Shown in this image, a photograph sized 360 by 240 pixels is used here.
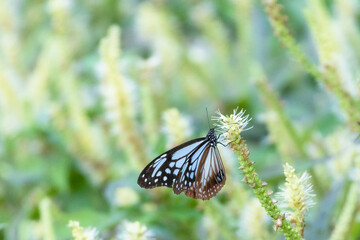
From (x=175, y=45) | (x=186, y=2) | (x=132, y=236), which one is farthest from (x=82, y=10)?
(x=132, y=236)

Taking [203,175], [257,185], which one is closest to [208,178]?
[203,175]

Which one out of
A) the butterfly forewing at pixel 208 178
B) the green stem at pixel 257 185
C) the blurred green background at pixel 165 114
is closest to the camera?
the green stem at pixel 257 185

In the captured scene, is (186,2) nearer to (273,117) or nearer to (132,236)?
(273,117)

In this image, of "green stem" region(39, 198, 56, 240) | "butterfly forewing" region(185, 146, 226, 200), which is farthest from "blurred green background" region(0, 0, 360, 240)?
"butterfly forewing" region(185, 146, 226, 200)

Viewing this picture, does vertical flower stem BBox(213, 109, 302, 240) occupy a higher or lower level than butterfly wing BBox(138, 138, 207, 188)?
lower

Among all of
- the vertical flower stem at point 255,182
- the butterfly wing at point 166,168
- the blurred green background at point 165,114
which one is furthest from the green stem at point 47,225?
the vertical flower stem at point 255,182

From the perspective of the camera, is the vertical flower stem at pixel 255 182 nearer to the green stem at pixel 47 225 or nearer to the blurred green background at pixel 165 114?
the blurred green background at pixel 165 114

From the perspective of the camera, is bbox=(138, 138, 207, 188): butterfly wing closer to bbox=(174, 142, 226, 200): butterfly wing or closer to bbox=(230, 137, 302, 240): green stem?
bbox=(174, 142, 226, 200): butterfly wing

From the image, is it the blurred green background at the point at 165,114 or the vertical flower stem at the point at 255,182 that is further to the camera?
the blurred green background at the point at 165,114
